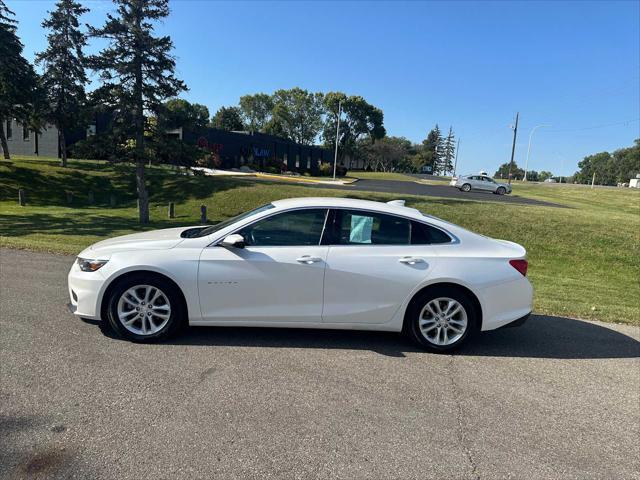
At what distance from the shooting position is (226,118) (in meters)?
107

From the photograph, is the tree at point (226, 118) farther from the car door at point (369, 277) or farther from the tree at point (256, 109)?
the car door at point (369, 277)

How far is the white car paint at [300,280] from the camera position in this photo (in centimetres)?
441

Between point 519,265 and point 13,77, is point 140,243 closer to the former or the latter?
point 519,265

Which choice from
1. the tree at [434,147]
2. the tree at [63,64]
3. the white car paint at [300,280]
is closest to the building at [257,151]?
the tree at [63,64]

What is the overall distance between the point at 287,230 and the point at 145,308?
163 cm

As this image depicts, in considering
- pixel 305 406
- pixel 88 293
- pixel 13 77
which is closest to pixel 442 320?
pixel 305 406

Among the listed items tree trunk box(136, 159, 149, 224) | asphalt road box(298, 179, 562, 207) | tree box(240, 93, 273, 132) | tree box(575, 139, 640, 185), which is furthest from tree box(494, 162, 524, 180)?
tree trunk box(136, 159, 149, 224)

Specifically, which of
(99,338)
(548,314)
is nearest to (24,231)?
(99,338)

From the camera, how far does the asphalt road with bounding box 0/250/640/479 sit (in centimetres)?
273

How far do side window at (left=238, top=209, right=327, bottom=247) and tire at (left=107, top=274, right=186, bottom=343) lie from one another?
956 mm

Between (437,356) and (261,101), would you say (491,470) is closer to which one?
(437,356)

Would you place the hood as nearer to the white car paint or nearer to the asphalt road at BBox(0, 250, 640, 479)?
the white car paint

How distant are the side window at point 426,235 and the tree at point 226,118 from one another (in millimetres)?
99052

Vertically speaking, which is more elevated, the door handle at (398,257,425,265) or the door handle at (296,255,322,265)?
the door handle at (398,257,425,265)
